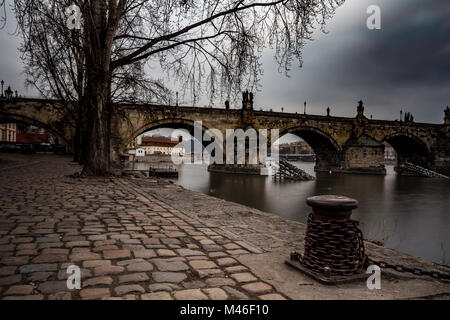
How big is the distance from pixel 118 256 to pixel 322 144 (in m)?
41.7

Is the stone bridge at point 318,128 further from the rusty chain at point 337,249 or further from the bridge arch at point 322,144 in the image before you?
the rusty chain at point 337,249

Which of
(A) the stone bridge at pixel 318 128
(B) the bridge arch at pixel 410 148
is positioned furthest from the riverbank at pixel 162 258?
(B) the bridge arch at pixel 410 148

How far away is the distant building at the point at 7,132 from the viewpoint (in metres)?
58.0

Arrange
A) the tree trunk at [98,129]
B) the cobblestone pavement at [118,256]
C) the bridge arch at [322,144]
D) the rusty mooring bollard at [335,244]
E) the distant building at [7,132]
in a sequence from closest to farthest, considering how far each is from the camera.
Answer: the cobblestone pavement at [118,256]
the rusty mooring bollard at [335,244]
the tree trunk at [98,129]
the bridge arch at [322,144]
the distant building at [7,132]

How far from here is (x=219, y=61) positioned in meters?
8.73

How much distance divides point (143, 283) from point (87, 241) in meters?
1.39

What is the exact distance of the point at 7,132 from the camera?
61938mm

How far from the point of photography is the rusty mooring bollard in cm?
257

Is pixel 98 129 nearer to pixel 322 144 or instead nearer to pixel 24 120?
pixel 24 120

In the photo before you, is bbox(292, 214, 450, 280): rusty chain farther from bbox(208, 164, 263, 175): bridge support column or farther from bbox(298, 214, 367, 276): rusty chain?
bbox(208, 164, 263, 175): bridge support column

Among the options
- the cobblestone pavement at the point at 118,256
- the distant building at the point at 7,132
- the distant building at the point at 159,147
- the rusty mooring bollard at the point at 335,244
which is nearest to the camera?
the cobblestone pavement at the point at 118,256

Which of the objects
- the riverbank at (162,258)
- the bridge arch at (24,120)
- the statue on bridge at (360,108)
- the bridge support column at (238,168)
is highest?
the statue on bridge at (360,108)
